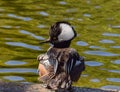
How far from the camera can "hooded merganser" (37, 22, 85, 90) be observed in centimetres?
732

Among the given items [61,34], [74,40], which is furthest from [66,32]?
[74,40]

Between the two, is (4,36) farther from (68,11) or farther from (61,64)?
(61,64)

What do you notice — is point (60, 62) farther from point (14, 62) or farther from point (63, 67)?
point (14, 62)

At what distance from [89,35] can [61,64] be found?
220 inches

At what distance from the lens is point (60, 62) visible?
289 inches

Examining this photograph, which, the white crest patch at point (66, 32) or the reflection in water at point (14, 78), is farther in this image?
the reflection in water at point (14, 78)

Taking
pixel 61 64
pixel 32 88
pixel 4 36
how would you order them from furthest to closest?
1. pixel 4 36
2. pixel 32 88
3. pixel 61 64

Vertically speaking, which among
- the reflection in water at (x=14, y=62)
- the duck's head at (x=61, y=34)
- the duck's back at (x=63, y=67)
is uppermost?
the duck's head at (x=61, y=34)

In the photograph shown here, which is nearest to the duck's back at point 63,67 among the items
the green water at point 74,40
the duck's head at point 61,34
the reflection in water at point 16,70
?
the duck's head at point 61,34

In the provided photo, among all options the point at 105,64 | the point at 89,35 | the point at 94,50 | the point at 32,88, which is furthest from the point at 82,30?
the point at 32,88

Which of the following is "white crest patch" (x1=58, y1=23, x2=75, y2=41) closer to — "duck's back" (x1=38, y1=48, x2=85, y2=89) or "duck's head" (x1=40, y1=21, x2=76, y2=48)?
"duck's head" (x1=40, y1=21, x2=76, y2=48)

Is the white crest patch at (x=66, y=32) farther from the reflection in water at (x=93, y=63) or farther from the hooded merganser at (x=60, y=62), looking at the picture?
the reflection in water at (x=93, y=63)

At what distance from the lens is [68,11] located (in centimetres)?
1498

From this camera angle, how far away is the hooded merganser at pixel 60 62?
7.32 metres
